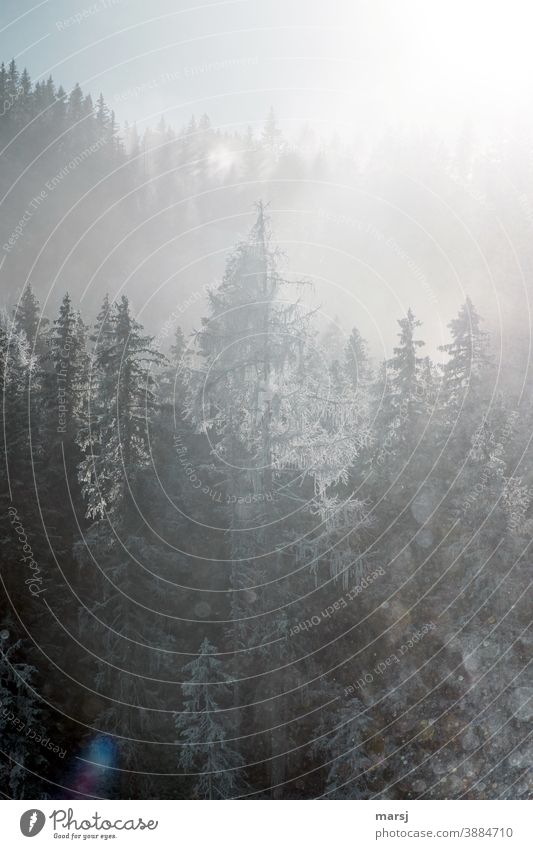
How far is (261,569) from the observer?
16922mm

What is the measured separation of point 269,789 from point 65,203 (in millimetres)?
82394

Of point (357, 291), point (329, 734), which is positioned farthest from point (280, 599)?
point (357, 291)
